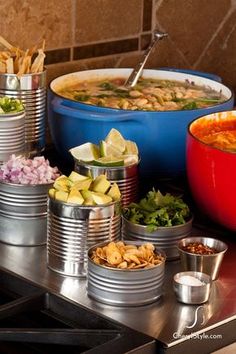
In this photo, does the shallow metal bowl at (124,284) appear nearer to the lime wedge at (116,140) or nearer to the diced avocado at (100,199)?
the diced avocado at (100,199)

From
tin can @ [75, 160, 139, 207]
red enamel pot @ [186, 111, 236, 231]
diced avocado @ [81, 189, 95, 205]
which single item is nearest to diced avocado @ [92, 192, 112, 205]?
diced avocado @ [81, 189, 95, 205]

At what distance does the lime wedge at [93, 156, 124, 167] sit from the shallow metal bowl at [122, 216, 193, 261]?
0.11m

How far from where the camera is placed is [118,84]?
2365 millimetres

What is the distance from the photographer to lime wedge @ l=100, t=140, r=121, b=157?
1951mm

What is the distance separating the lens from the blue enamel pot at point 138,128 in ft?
6.91

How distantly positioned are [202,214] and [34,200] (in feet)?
1.18

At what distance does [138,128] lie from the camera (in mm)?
2117

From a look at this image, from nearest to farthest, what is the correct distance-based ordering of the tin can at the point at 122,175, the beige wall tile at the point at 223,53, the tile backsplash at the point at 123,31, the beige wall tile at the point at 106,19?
1. the tin can at the point at 122,175
2. the tile backsplash at the point at 123,31
3. the beige wall tile at the point at 106,19
4. the beige wall tile at the point at 223,53

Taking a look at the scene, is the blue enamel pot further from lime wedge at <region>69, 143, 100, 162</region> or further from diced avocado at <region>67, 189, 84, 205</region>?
diced avocado at <region>67, 189, 84, 205</region>

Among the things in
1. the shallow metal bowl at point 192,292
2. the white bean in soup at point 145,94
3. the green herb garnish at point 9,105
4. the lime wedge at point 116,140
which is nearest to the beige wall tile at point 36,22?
the white bean in soup at point 145,94

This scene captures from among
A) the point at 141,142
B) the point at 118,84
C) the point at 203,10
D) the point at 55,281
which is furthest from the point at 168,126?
the point at 203,10

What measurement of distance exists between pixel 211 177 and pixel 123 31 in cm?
74

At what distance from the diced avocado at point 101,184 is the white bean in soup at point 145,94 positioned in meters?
0.37

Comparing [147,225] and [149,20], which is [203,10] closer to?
[149,20]
